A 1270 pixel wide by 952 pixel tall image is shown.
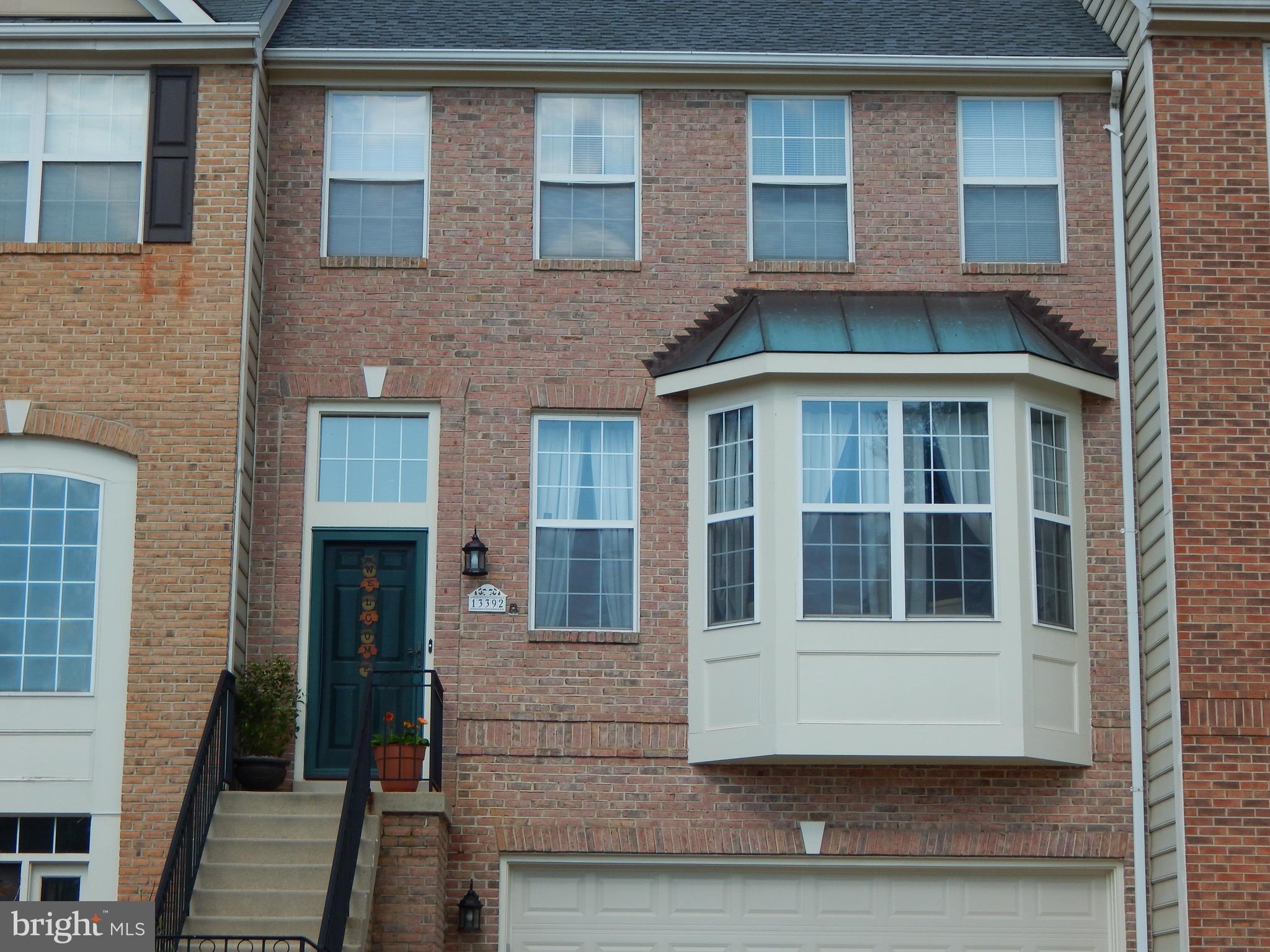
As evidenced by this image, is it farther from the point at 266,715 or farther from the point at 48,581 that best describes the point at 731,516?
the point at 48,581

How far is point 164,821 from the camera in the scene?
1243cm

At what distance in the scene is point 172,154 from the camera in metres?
13.6

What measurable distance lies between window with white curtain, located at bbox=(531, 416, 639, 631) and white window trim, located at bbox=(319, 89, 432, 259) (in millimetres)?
1967

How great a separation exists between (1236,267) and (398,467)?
6.64m

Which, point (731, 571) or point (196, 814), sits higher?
point (731, 571)

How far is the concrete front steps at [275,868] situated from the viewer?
1121 cm

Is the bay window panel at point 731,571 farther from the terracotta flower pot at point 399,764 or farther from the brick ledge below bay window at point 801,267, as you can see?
the terracotta flower pot at point 399,764

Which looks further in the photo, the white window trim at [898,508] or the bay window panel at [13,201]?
the bay window panel at [13,201]

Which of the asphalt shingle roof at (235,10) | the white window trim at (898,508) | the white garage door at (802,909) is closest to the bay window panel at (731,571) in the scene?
the white window trim at (898,508)

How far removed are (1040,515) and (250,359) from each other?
6154 millimetres

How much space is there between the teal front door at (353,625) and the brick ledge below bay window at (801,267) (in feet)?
11.2

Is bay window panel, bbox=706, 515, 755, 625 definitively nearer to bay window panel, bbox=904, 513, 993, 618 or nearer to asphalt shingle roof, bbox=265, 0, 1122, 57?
bay window panel, bbox=904, 513, 993, 618

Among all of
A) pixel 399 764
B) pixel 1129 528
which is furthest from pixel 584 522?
pixel 1129 528

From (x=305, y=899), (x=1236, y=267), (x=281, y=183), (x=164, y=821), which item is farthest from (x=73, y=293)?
(x=1236, y=267)
